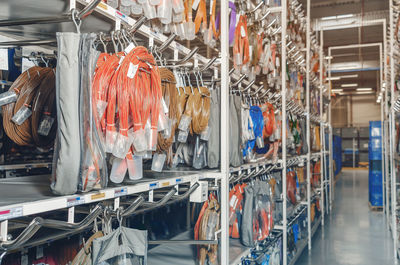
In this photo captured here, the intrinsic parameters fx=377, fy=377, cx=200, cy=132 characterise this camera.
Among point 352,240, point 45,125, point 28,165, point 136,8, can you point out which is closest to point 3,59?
point 45,125

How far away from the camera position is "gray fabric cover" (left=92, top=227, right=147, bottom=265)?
179 cm

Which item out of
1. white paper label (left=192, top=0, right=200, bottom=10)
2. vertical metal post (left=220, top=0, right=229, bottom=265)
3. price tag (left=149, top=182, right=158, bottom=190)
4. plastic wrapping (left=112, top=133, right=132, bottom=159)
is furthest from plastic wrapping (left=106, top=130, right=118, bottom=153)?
white paper label (left=192, top=0, right=200, bottom=10)

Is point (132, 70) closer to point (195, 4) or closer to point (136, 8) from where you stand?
point (136, 8)

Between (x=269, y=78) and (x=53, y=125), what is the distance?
341 cm

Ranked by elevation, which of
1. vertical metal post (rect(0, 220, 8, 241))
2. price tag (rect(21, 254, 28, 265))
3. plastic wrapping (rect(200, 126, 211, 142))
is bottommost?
price tag (rect(21, 254, 28, 265))

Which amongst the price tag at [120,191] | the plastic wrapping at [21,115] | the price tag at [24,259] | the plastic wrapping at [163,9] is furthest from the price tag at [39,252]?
the plastic wrapping at [163,9]

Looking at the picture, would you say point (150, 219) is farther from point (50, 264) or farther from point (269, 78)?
Result: point (269, 78)

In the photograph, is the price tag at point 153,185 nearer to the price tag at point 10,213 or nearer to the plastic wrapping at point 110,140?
the plastic wrapping at point 110,140

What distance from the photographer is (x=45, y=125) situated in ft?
7.55

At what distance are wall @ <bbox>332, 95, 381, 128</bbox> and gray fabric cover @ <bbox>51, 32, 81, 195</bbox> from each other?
1181 inches

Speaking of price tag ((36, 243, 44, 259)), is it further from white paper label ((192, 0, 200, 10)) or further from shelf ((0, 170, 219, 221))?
white paper label ((192, 0, 200, 10))

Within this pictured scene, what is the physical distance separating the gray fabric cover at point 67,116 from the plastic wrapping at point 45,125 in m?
0.81

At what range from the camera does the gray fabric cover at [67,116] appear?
1519 mm

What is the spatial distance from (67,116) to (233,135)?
213 centimetres
